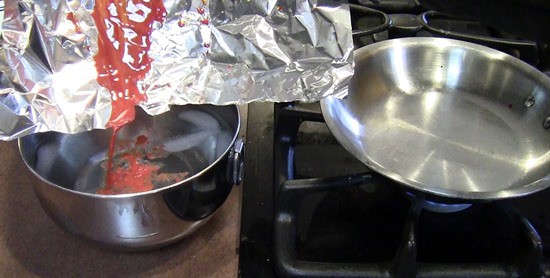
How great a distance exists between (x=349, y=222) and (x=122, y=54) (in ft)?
1.02

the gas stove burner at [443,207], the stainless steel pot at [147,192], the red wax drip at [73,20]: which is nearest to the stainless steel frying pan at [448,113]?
the gas stove burner at [443,207]

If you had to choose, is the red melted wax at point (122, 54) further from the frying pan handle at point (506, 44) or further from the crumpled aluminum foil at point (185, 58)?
the frying pan handle at point (506, 44)

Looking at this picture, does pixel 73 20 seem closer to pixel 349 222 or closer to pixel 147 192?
pixel 147 192

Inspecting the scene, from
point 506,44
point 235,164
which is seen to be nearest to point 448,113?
point 506,44

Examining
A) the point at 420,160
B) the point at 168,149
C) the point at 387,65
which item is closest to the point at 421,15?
the point at 387,65

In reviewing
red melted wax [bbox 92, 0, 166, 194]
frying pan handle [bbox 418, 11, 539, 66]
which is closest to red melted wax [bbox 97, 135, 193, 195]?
red melted wax [bbox 92, 0, 166, 194]

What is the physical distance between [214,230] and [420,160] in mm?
249

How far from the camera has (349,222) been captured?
0.50 meters

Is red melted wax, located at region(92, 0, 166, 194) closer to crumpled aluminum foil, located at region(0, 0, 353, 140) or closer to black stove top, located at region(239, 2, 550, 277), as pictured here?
crumpled aluminum foil, located at region(0, 0, 353, 140)

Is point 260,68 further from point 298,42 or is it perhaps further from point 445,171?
point 445,171

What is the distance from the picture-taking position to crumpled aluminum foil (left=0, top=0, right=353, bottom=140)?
50 centimetres

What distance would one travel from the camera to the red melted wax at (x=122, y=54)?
507 mm

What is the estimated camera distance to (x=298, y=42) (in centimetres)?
57

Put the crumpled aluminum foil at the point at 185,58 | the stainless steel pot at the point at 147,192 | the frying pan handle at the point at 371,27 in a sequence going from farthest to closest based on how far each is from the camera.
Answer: the frying pan handle at the point at 371,27
the crumpled aluminum foil at the point at 185,58
the stainless steel pot at the point at 147,192
